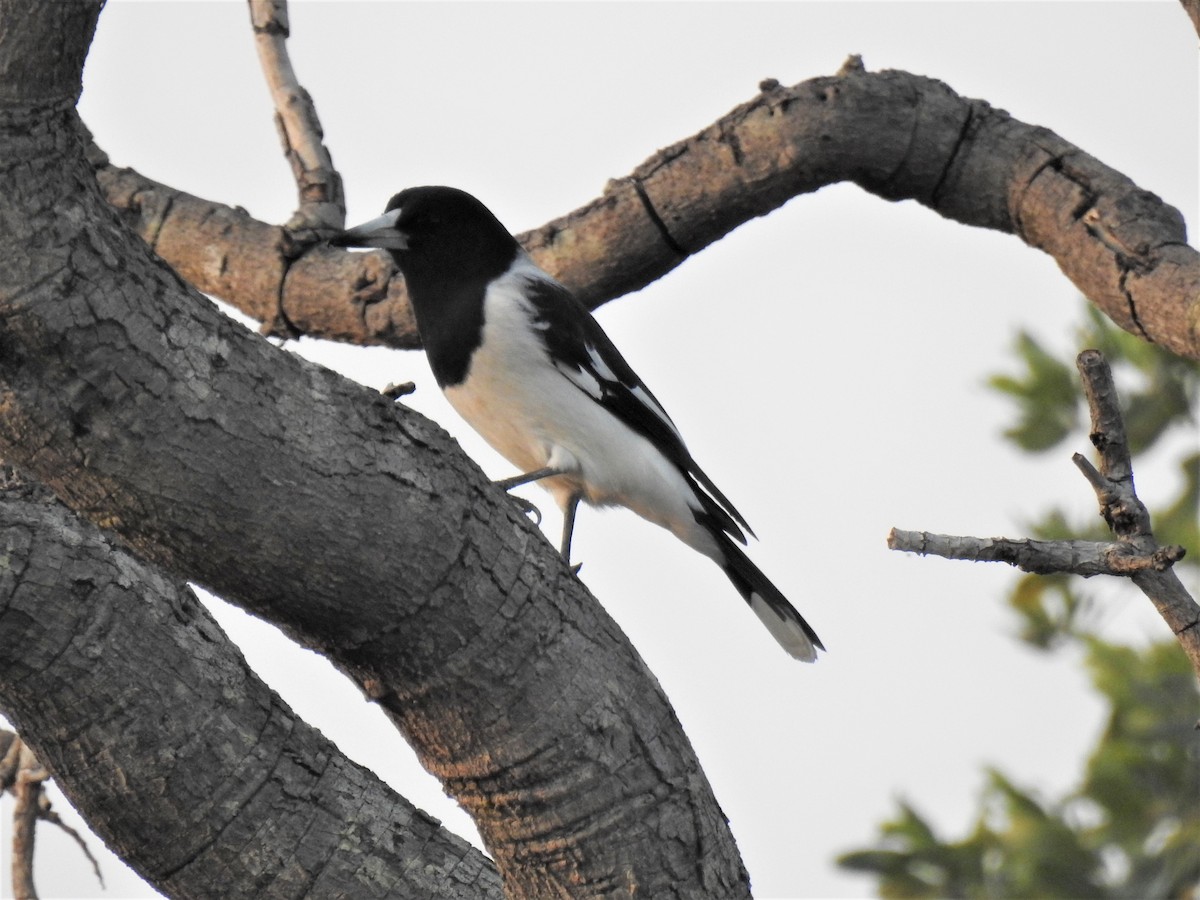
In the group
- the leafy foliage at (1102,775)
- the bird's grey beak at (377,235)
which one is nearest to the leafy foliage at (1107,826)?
the leafy foliage at (1102,775)

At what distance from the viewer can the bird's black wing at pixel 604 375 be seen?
4.63 m

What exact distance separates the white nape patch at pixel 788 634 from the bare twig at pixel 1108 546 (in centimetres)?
249

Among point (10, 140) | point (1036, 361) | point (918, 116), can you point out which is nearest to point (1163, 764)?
point (1036, 361)

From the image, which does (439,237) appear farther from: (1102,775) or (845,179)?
(1102,775)

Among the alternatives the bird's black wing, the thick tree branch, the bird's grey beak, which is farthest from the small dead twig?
the bird's black wing

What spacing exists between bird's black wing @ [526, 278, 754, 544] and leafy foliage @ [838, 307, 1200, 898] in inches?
138

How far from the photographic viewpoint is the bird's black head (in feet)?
15.0

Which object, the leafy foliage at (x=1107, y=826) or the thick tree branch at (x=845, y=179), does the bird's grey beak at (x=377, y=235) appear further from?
the leafy foliage at (x=1107, y=826)

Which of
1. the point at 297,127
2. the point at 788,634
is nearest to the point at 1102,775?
the point at 788,634

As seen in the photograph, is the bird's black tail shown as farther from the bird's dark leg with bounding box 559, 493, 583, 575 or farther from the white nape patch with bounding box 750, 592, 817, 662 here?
the bird's dark leg with bounding box 559, 493, 583, 575

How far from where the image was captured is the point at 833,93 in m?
4.08

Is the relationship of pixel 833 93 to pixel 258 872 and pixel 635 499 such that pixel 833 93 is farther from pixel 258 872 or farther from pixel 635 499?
pixel 258 872

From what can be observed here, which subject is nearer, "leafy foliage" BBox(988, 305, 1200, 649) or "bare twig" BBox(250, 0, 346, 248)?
"bare twig" BBox(250, 0, 346, 248)

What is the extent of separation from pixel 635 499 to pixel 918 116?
1400 mm
